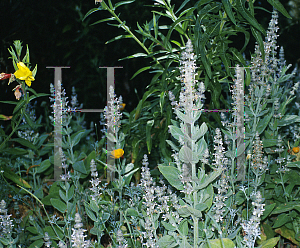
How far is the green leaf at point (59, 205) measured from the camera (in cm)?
173

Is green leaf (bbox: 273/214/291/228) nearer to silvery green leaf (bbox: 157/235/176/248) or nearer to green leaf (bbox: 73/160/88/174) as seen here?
silvery green leaf (bbox: 157/235/176/248)

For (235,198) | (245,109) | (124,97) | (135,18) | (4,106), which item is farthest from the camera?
(124,97)

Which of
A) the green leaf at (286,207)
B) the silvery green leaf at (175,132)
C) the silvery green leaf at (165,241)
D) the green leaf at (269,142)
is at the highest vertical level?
the silvery green leaf at (175,132)

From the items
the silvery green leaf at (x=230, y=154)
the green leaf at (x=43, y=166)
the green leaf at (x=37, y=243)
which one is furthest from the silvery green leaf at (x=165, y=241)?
the green leaf at (x=43, y=166)

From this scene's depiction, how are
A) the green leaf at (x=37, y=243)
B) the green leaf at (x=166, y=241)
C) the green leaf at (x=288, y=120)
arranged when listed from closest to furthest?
the green leaf at (x=166, y=241)
the green leaf at (x=37, y=243)
the green leaf at (x=288, y=120)

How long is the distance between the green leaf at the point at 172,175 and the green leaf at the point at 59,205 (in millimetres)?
679

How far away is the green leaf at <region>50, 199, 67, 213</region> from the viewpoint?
1.73 meters

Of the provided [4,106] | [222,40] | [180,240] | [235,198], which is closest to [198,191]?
[180,240]

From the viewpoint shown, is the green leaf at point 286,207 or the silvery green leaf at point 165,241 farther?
the green leaf at point 286,207

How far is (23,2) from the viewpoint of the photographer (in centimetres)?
285

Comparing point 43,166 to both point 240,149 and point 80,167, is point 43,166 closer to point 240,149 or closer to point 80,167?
point 80,167

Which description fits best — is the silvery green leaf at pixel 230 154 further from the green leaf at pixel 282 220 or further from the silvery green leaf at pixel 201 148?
the green leaf at pixel 282 220

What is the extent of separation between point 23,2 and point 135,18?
36.8 inches

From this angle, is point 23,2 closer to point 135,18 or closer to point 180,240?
point 135,18
